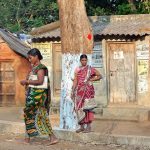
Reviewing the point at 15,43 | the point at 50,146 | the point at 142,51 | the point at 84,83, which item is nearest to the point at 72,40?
the point at 84,83

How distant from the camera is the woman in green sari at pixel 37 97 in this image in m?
8.12

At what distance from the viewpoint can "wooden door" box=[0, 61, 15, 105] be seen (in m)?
17.5

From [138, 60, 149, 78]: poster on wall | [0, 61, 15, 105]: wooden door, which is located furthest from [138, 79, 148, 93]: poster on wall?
[0, 61, 15, 105]: wooden door

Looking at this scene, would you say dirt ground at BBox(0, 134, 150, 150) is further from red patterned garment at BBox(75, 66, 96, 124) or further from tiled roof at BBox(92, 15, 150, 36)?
tiled roof at BBox(92, 15, 150, 36)

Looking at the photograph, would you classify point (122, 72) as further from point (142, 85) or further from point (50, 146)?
point (50, 146)

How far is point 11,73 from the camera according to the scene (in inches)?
688

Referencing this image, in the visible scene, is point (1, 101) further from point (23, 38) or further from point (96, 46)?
point (96, 46)

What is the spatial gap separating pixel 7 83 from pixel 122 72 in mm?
4929

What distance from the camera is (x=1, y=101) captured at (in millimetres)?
17562

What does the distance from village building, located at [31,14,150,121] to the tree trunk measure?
4212 millimetres

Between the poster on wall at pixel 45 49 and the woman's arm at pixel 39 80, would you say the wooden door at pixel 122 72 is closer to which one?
the poster on wall at pixel 45 49

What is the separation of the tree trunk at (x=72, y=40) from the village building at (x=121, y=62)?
421 cm

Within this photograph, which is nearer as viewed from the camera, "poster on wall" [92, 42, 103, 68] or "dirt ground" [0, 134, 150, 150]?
A: "dirt ground" [0, 134, 150, 150]

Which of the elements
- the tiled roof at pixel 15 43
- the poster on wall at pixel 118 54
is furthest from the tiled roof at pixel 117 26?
the tiled roof at pixel 15 43
